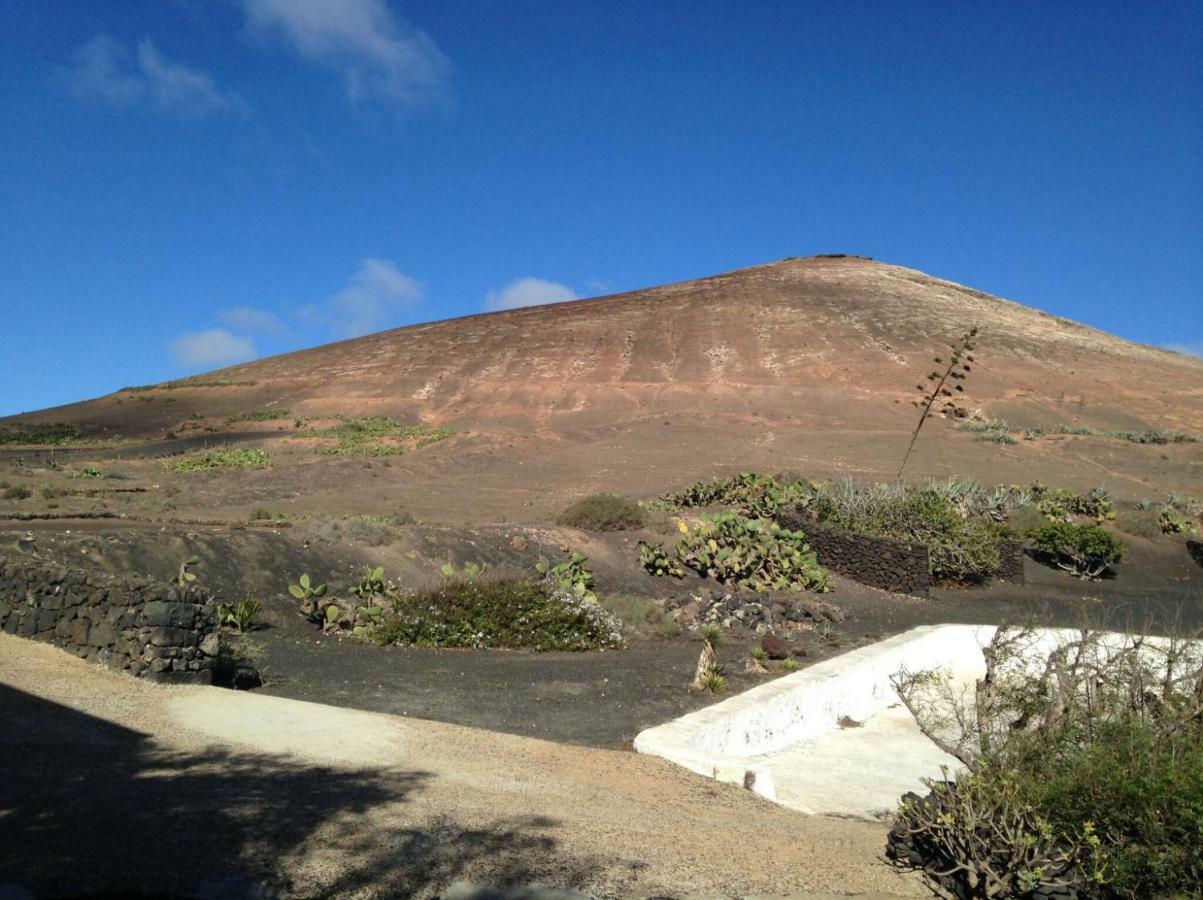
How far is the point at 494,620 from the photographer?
39.9 feet

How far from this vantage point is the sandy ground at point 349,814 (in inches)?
163

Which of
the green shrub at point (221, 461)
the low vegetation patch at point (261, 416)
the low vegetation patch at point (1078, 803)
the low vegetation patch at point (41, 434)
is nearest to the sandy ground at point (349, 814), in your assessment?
the low vegetation patch at point (1078, 803)

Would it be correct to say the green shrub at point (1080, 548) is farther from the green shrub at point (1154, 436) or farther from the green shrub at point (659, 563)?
the green shrub at point (1154, 436)

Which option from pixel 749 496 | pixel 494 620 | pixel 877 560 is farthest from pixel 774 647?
pixel 749 496

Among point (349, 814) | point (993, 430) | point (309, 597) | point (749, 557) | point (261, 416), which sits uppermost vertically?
point (261, 416)

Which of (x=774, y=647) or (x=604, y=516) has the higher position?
(x=604, y=516)

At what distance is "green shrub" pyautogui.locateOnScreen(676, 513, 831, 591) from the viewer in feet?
54.5

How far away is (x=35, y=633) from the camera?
28.0 ft

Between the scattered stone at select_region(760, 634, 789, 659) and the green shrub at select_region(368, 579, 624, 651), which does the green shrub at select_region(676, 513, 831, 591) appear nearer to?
the scattered stone at select_region(760, 634, 789, 659)

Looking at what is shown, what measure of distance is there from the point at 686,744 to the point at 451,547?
9.37 meters

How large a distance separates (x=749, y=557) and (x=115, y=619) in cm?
1093

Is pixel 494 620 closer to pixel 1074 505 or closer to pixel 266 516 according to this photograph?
pixel 266 516

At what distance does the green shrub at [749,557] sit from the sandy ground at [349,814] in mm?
9776

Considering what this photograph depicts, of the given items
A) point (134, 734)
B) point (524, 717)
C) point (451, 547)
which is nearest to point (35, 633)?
point (134, 734)
